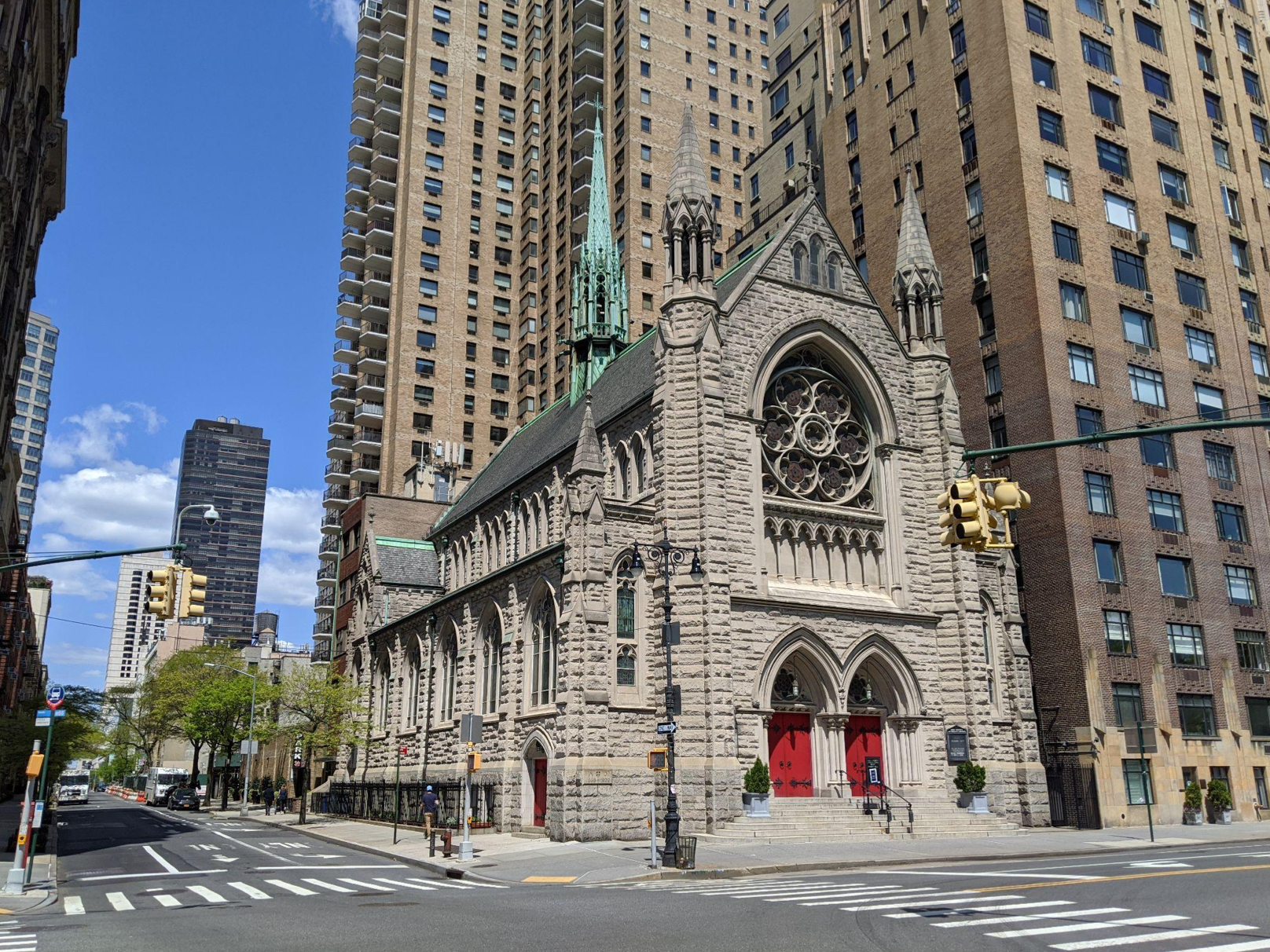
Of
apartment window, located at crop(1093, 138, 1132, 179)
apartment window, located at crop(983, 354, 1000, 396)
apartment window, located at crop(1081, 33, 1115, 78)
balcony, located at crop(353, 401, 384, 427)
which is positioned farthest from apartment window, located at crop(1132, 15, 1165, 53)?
balcony, located at crop(353, 401, 384, 427)

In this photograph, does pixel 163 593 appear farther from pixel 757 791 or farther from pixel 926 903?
pixel 757 791

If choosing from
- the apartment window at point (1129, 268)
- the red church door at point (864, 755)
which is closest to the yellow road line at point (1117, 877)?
the red church door at point (864, 755)

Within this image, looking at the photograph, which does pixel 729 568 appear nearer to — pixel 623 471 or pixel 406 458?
pixel 623 471

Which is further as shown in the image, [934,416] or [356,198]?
[356,198]

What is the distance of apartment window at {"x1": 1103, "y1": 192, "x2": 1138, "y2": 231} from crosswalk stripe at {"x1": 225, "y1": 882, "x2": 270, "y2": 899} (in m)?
45.9

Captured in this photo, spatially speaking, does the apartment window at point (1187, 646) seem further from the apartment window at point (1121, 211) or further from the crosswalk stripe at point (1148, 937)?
the crosswalk stripe at point (1148, 937)

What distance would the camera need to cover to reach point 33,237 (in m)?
45.2

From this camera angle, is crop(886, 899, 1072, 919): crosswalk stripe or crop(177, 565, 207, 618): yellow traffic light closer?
crop(886, 899, 1072, 919): crosswalk stripe

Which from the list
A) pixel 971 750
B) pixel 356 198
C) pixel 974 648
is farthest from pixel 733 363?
pixel 356 198

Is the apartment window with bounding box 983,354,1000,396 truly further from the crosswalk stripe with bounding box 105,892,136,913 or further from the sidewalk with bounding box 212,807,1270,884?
the crosswalk stripe with bounding box 105,892,136,913

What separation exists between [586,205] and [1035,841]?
63.2m

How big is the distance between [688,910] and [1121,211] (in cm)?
4531

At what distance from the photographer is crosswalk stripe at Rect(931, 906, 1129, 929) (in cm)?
1421

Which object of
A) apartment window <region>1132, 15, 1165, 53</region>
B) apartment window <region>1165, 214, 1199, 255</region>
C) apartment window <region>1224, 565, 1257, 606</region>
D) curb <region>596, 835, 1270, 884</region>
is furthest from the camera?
apartment window <region>1132, 15, 1165, 53</region>
